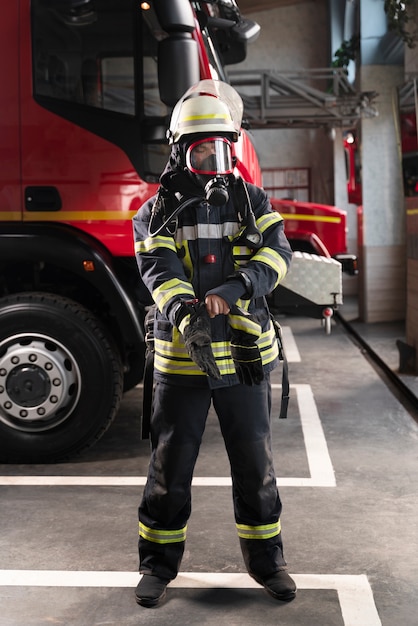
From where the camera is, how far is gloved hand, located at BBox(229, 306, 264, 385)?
318 centimetres

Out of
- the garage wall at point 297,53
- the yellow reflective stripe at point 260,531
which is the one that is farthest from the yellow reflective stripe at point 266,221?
the garage wall at point 297,53

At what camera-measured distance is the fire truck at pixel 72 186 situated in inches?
193

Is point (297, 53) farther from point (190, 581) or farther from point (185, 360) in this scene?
point (190, 581)

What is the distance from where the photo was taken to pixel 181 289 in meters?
3.16

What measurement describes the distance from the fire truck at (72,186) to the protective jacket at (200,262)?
170 centimetres

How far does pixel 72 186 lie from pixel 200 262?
2.04m

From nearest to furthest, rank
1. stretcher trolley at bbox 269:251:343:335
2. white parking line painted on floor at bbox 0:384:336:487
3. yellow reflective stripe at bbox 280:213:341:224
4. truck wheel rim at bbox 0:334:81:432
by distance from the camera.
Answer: white parking line painted on floor at bbox 0:384:336:487 < truck wheel rim at bbox 0:334:81:432 < stretcher trolley at bbox 269:251:343:335 < yellow reflective stripe at bbox 280:213:341:224

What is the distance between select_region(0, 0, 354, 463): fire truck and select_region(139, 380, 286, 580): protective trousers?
1.82 meters

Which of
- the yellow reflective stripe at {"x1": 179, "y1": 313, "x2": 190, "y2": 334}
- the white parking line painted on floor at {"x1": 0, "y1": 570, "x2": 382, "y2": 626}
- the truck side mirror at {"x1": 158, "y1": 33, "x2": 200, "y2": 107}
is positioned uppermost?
the truck side mirror at {"x1": 158, "y1": 33, "x2": 200, "y2": 107}

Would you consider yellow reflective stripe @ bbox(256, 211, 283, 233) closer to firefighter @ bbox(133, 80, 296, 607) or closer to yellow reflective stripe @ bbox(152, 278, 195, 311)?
firefighter @ bbox(133, 80, 296, 607)

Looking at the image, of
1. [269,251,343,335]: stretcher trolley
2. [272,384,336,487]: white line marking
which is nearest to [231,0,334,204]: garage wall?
[272,384,336,487]: white line marking

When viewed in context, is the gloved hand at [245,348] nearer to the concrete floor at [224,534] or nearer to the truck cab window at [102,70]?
the concrete floor at [224,534]

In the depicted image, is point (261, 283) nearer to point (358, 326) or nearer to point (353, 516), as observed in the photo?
point (353, 516)

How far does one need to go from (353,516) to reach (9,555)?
169cm
